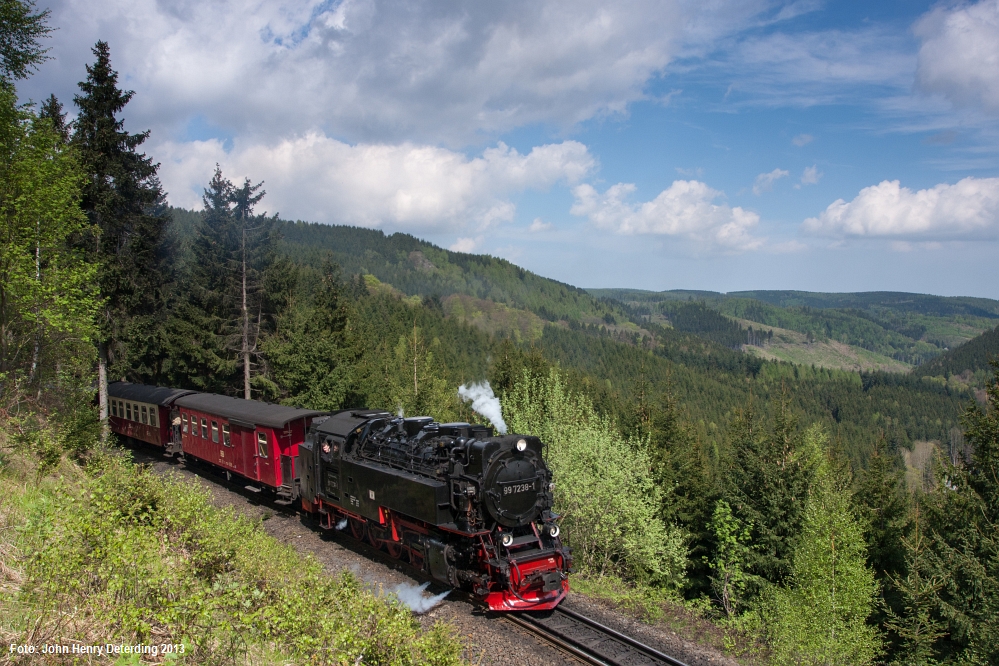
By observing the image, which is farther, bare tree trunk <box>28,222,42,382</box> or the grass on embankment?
bare tree trunk <box>28,222,42,382</box>

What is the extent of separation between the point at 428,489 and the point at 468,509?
107cm

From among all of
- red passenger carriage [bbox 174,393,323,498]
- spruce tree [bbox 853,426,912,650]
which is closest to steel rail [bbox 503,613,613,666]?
red passenger carriage [bbox 174,393,323,498]

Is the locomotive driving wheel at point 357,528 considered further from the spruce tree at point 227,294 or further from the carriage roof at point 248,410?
the spruce tree at point 227,294

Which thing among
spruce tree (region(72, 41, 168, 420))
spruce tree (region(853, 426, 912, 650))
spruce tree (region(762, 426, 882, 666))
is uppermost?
spruce tree (region(72, 41, 168, 420))

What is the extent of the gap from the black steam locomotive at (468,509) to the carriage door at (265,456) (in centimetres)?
475

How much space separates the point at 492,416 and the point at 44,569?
623 inches

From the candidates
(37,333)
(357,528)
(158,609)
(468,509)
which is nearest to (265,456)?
(357,528)

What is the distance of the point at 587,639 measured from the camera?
11016mm

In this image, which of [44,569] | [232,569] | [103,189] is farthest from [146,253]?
[44,569]

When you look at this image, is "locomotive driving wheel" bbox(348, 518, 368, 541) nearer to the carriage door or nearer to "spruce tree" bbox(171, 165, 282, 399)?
the carriage door

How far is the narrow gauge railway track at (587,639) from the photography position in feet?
33.8

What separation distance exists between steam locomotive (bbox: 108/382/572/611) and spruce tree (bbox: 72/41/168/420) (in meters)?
7.63

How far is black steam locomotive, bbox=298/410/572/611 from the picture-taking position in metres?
12.0

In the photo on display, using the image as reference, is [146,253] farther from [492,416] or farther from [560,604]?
[560,604]
